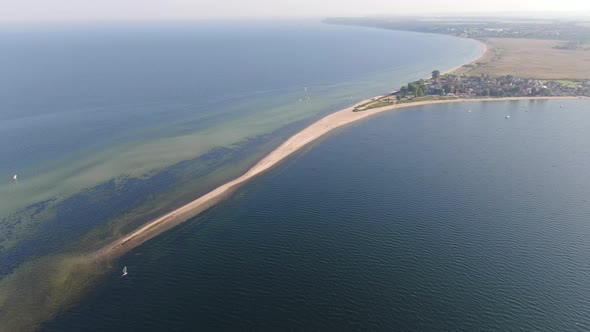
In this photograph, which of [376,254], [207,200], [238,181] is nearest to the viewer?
[376,254]

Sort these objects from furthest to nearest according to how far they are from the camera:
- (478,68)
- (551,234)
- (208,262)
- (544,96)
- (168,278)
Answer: (478,68)
(544,96)
(551,234)
(208,262)
(168,278)

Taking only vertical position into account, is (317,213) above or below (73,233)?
below

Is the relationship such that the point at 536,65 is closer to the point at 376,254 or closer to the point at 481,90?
the point at 481,90

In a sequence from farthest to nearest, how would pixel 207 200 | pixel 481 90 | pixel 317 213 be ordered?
pixel 481 90 → pixel 207 200 → pixel 317 213

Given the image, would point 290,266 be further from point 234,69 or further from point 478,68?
point 478,68

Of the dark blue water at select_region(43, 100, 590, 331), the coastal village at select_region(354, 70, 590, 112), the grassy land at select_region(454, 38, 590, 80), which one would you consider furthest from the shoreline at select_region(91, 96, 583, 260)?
the grassy land at select_region(454, 38, 590, 80)

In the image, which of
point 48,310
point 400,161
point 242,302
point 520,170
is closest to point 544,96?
point 520,170

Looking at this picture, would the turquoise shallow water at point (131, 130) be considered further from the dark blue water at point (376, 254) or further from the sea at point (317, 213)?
the dark blue water at point (376, 254)

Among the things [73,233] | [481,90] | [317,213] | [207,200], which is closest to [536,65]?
[481,90]
